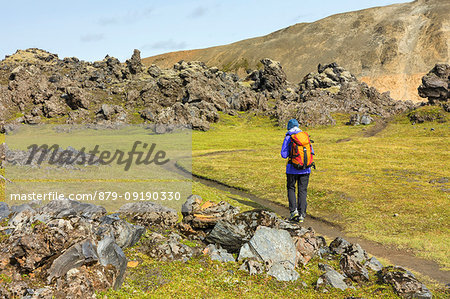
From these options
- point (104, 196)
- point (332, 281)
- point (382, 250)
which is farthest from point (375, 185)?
point (104, 196)

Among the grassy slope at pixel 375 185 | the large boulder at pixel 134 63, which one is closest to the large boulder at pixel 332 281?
the grassy slope at pixel 375 185

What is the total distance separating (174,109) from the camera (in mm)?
101062

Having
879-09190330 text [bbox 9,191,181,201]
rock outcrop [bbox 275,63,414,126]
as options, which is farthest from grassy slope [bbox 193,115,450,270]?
rock outcrop [bbox 275,63,414,126]

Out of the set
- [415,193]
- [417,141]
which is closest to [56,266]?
[415,193]

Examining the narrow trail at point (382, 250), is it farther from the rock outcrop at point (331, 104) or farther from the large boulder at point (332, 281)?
the rock outcrop at point (331, 104)

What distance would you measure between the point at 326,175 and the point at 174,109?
72213mm

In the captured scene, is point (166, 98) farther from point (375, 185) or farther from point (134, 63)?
point (375, 185)

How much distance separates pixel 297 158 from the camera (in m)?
18.8

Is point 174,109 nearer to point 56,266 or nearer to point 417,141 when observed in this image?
point 417,141

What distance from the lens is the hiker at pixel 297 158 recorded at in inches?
739

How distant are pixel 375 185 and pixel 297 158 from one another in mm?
15876

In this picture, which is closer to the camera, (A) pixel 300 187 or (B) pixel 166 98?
(A) pixel 300 187

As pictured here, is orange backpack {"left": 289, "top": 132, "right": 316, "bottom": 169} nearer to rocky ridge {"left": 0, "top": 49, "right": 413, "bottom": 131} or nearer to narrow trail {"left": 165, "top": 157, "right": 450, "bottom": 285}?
narrow trail {"left": 165, "top": 157, "right": 450, "bottom": 285}

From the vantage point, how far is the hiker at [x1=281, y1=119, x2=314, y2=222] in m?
18.8
